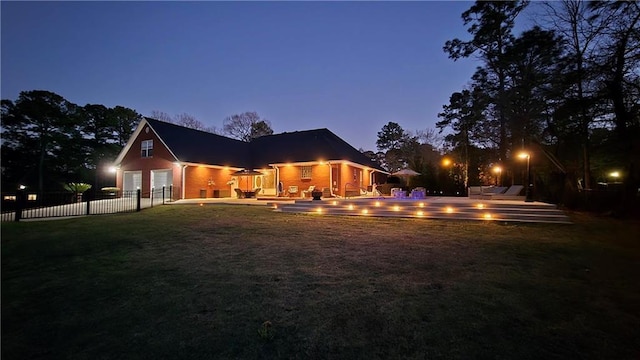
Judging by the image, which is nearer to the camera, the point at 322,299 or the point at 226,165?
the point at 322,299

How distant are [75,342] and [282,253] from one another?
3.58 metres

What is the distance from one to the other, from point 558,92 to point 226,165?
22.5 meters

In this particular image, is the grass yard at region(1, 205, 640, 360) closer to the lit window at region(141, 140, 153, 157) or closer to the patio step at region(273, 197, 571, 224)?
the patio step at region(273, 197, 571, 224)

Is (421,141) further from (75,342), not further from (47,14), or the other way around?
(75,342)

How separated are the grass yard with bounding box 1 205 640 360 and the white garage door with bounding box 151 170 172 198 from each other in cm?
1600

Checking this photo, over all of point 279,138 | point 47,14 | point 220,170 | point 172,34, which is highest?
point 172,34

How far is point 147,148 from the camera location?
24.0 meters

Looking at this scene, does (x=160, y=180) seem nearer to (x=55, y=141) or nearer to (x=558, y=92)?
(x=55, y=141)

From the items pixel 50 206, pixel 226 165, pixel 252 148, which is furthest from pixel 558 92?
pixel 50 206

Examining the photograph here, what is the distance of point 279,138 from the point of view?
27.6 meters

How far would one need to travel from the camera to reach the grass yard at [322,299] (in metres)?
2.47

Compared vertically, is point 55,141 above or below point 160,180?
above

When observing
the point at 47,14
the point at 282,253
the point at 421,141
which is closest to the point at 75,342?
the point at 282,253

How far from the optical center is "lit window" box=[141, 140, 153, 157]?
→ 2382 cm
